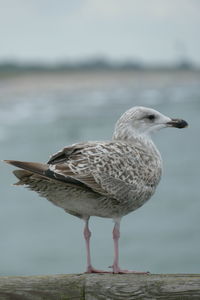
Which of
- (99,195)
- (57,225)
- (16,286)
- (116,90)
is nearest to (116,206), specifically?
(99,195)

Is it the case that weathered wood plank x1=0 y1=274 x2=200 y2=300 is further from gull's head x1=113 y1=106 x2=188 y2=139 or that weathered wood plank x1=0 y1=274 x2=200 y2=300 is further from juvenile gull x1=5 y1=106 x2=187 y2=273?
gull's head x1=113 y1=106 x2=188 y2=139

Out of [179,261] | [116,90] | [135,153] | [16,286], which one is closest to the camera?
[16,286]

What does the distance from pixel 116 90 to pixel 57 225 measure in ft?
203

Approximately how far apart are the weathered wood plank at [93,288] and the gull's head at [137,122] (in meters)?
1.50

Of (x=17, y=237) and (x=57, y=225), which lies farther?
(x=57, y=225)

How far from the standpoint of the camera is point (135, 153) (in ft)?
17.6

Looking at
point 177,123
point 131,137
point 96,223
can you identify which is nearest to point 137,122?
point 131,137

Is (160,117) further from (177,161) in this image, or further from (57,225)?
(177,161)

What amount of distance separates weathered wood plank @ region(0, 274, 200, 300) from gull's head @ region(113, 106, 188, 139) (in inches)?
59.0

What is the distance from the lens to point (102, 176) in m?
5.12

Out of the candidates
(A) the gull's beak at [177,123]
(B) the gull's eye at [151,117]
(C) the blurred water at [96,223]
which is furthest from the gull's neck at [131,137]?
(C) the blurred water at [96,223]

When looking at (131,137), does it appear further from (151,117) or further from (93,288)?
(93,288)

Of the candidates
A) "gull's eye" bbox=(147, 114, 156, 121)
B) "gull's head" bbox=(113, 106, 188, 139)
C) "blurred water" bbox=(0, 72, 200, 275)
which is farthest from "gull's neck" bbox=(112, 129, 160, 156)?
"blurred water" bbox=(0, 72, 200, 275)

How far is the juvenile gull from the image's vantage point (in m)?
4.93
